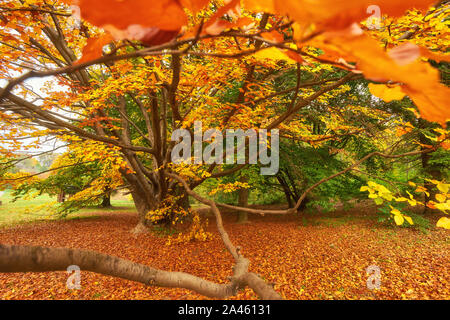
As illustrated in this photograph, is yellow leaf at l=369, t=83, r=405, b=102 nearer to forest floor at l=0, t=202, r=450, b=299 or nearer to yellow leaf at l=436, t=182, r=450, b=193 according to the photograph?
yellow leaf at l=436, t=182, r=450, b=193

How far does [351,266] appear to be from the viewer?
4363 millimetres

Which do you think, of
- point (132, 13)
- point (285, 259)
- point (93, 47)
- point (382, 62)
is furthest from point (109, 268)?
point (285, 259)

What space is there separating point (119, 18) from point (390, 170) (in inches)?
414

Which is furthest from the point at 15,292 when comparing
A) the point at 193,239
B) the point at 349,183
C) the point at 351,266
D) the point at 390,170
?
the point at 390,170

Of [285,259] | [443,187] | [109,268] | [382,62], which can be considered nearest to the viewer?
[382,62]

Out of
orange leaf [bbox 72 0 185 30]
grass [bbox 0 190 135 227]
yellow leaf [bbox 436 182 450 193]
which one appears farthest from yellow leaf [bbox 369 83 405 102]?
grass [bbox 0 190 135 227]

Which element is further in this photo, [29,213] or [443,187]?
[29,213]

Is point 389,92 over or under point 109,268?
over

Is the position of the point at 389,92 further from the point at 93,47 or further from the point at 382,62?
the point at 93,47

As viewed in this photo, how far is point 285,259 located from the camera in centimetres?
475
